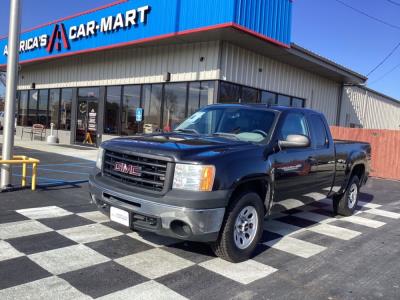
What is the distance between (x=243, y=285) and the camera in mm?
3977

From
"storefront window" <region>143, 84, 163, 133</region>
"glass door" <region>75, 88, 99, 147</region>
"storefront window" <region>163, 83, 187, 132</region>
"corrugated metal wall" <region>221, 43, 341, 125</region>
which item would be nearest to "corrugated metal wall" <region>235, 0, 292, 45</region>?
"corrugated metal wall" <region>221, 43, 341, 125</region>

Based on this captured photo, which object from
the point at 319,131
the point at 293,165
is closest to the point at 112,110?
the point at 319,131

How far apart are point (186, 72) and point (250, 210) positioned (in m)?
10.2

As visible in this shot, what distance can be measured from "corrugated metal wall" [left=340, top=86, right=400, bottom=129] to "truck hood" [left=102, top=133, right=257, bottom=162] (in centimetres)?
1818

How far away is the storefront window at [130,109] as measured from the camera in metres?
16.4

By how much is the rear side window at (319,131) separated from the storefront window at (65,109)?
654 inches

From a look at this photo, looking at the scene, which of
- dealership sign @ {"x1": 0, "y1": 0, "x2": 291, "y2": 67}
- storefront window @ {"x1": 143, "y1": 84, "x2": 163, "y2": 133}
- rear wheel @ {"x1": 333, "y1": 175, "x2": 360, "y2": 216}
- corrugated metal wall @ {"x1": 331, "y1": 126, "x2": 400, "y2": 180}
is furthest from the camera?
storefront window @ {"x1": 143, "y1": 84, "x2": 163, "y2": 133}

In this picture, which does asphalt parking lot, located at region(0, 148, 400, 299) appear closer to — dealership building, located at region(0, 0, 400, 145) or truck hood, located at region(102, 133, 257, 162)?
truck hood, located at region(102, 133, 257, 162)

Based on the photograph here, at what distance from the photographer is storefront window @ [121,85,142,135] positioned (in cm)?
1644

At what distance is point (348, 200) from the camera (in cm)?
750

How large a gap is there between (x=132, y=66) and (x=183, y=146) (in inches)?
501

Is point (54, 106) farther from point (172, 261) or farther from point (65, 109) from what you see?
point (172, 261)

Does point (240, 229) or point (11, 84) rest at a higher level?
point (11, 84)

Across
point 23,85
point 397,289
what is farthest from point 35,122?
point 397,289
